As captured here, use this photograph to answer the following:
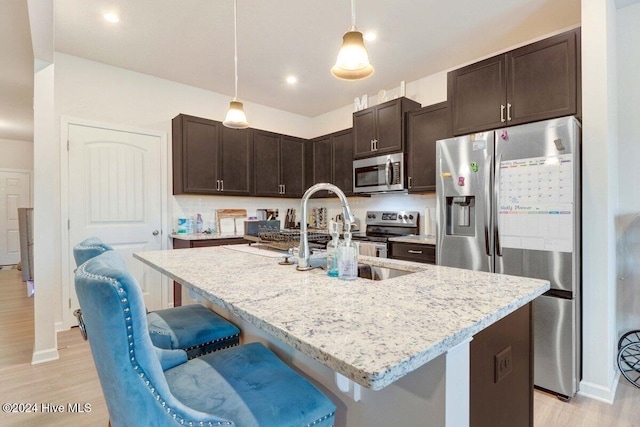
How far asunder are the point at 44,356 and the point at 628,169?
477cm

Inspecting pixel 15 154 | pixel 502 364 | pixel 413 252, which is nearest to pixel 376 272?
pixel 502 364

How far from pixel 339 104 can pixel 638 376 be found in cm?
411

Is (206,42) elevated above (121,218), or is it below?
Result: above

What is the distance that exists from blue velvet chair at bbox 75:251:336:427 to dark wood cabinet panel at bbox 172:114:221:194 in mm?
2908

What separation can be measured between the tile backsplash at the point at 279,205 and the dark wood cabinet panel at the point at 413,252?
0.63 metres

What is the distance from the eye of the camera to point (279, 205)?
4.81m

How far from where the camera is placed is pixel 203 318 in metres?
1.55

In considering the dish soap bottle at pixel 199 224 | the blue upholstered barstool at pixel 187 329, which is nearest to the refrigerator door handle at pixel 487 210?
the blue upholstered barstool at pixel 187 329

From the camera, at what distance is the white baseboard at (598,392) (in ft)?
6.45

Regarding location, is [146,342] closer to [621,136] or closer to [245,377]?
[245,377]

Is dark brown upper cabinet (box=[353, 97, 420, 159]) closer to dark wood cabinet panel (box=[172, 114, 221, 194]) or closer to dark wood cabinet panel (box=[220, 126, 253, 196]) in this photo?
dark wood cabinet panel (box=[220, 126, 253, 196])

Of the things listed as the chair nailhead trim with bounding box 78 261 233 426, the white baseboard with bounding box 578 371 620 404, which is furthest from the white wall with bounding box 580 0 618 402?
the chair nailhead trim with bounding box 78 261 233 426

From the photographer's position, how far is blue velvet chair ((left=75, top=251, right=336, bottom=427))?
2.25 ft

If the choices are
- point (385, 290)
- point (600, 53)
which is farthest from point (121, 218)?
point (600, 53)
